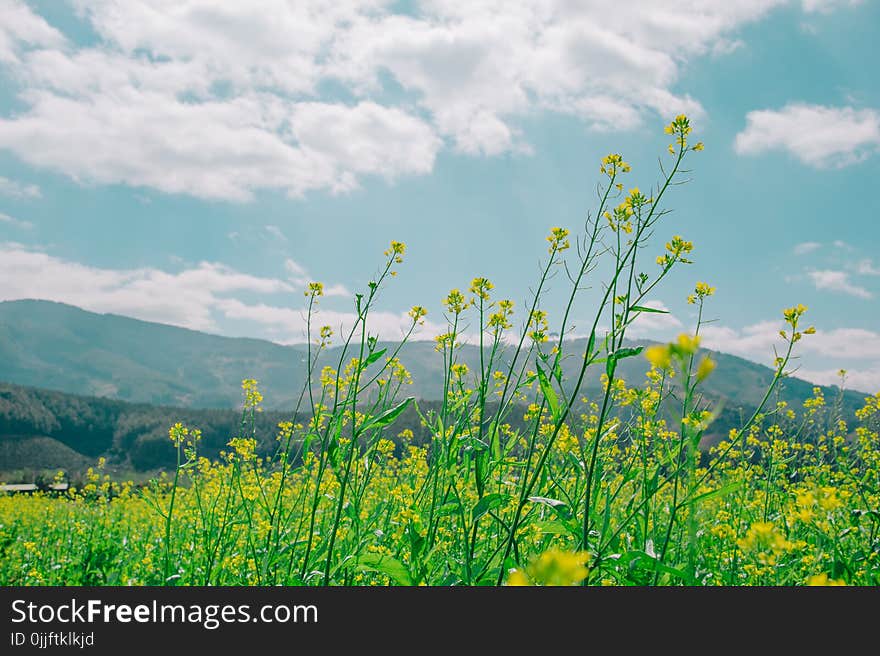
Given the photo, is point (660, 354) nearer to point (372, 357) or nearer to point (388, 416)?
point (388, 416)

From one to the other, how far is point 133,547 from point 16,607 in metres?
4.86

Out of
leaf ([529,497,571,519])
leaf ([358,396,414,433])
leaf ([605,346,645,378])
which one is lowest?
leaf ([529,497,571,519])

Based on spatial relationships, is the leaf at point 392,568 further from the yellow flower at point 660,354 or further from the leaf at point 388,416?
the yellow flower at point 660,354

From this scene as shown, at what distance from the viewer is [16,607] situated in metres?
2.05

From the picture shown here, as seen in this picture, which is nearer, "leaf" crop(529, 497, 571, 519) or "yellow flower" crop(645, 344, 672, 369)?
"yellow flower" crop(645, 344, 672, 369)

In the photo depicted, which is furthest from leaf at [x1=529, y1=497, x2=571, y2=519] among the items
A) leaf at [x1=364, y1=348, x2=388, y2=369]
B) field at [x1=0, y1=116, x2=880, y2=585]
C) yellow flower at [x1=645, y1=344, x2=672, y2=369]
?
yellow flower at [x1=645, y1=344, x2=672, y2=369]

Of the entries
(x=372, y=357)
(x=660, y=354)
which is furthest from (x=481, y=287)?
(x=660, y=354)

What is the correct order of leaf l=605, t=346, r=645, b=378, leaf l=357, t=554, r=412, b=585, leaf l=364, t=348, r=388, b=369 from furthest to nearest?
leaf l=364, t=348, r=388, b=369, leaf l=357, t=554, r=412, b=585, leaf l=605, t=346, r=645, b=378

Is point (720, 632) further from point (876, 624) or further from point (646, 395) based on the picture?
point (646, 395)

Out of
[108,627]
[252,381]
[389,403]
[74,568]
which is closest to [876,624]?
[389,403]

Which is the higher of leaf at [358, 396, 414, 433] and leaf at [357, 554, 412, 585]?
leaf at [358, 396, 414, 433]

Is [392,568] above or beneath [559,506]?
beneath

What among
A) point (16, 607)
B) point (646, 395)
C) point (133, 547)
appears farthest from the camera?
point (133, 547)

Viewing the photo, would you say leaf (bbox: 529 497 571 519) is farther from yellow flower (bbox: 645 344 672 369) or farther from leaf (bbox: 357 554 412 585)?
yellow flower (bbox: 645 344 672 369)
